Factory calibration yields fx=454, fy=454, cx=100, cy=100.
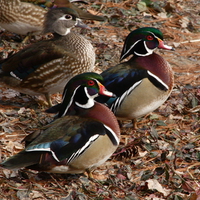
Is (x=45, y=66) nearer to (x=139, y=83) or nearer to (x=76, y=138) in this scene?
(x=139, y=83)

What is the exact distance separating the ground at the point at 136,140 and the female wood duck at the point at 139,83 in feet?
0.83

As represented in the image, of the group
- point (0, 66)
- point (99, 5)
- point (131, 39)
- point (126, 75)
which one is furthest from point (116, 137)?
A: point (99, 5)

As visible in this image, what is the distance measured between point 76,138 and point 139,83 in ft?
3.51

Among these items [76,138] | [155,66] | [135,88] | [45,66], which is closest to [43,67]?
[45,66]

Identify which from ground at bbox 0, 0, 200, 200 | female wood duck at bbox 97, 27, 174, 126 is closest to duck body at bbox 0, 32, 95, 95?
ground at bbox 0, 0, 200, 200

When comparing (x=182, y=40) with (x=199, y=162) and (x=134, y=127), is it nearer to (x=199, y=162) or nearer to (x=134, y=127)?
(x=134, y=127)

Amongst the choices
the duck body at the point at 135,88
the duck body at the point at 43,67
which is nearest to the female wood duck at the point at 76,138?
the duck body at the point at 135,88

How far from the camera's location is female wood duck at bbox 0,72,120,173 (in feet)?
10.5

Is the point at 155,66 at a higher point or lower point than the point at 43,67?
higher

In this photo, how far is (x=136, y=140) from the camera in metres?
4.09

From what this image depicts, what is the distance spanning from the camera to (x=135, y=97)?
4141 mm

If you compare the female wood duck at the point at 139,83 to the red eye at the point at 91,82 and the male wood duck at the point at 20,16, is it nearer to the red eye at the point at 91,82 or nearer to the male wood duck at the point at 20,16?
the red eye at the point at 91,82

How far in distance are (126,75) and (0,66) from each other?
138cm

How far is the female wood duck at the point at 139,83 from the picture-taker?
4.13 meters
